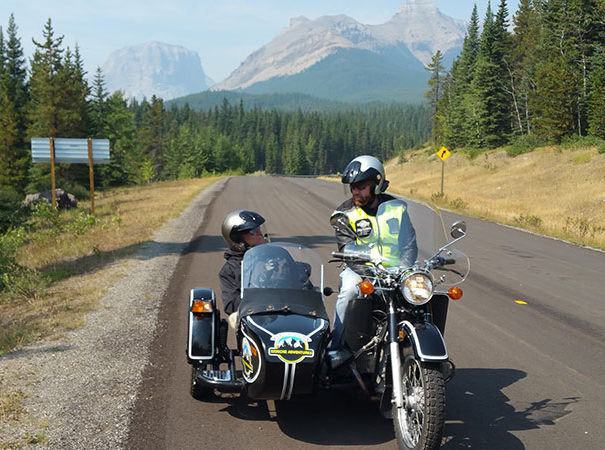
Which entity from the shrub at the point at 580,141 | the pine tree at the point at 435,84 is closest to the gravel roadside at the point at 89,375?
the shrub at the point at 580,141

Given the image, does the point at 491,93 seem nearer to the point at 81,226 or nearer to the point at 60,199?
the point at 60,199

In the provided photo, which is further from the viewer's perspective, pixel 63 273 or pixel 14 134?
pixel 14 134

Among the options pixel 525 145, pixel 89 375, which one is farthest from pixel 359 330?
pixel 525 145

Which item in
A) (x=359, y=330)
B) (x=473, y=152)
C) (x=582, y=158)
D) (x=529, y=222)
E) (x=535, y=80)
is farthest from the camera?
(x=473, y=152)

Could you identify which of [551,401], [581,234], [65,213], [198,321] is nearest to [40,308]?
[198,321]

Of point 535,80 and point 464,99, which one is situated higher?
point 535,80

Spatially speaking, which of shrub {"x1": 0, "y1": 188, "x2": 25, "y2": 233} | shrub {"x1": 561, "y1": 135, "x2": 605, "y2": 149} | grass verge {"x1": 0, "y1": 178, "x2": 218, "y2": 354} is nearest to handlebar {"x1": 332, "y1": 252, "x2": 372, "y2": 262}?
grass verge {"x1": 0, "y1": 178, "x2": 218, "y2": 354}

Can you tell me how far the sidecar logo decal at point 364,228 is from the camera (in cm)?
447

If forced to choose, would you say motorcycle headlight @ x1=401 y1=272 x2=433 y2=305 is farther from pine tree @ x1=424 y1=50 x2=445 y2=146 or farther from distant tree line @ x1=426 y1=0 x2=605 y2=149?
pine tree @ x1=424 y1=50 x2=445 y2=146

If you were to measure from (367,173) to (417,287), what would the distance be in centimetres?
135

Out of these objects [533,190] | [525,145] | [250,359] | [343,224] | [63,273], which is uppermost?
[525,145]

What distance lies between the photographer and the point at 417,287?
4129mm

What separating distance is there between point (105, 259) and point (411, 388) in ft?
33.4

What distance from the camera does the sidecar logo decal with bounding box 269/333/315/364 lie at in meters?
4.25
